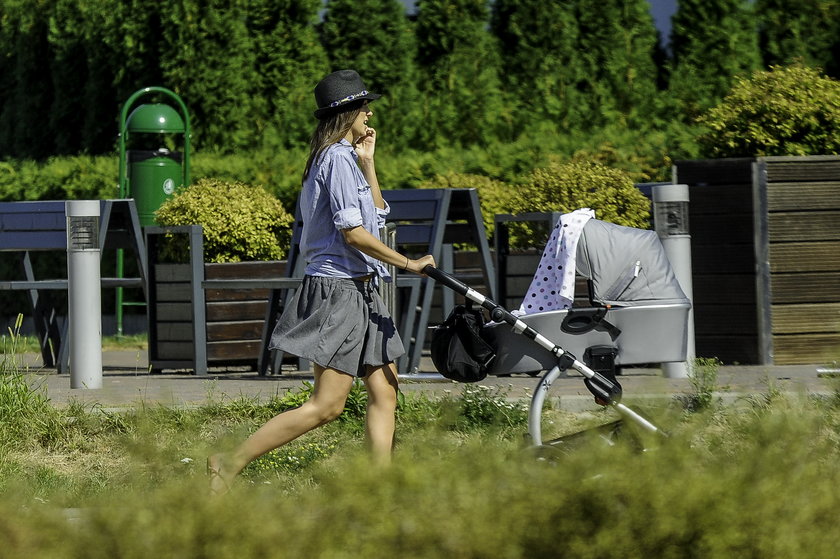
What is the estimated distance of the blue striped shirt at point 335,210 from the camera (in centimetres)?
530

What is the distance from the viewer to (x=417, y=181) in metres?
13.5

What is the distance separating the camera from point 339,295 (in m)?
Answer: 5.34

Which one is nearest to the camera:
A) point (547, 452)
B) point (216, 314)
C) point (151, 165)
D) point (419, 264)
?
point (547, 452)

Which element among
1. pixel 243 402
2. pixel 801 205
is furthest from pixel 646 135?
pixel 243 402

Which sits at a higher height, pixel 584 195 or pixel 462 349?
pixel 584 195

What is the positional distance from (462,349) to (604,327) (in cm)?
56

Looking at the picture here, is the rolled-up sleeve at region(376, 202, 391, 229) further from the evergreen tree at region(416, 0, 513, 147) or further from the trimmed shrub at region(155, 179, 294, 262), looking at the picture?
the evergreen tree at region(416, 0, 513, 147)

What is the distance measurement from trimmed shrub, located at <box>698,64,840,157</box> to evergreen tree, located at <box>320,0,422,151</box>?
6.37m

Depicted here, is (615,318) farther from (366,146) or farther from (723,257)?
(723,257)

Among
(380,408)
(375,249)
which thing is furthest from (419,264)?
(380,408)

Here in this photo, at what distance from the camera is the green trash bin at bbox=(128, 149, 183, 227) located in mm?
14711

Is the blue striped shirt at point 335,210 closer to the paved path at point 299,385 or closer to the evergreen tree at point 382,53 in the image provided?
the paved path at point 299,385

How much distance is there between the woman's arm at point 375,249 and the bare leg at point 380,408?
482 mm

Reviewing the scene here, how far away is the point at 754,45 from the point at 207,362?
8134 mm
